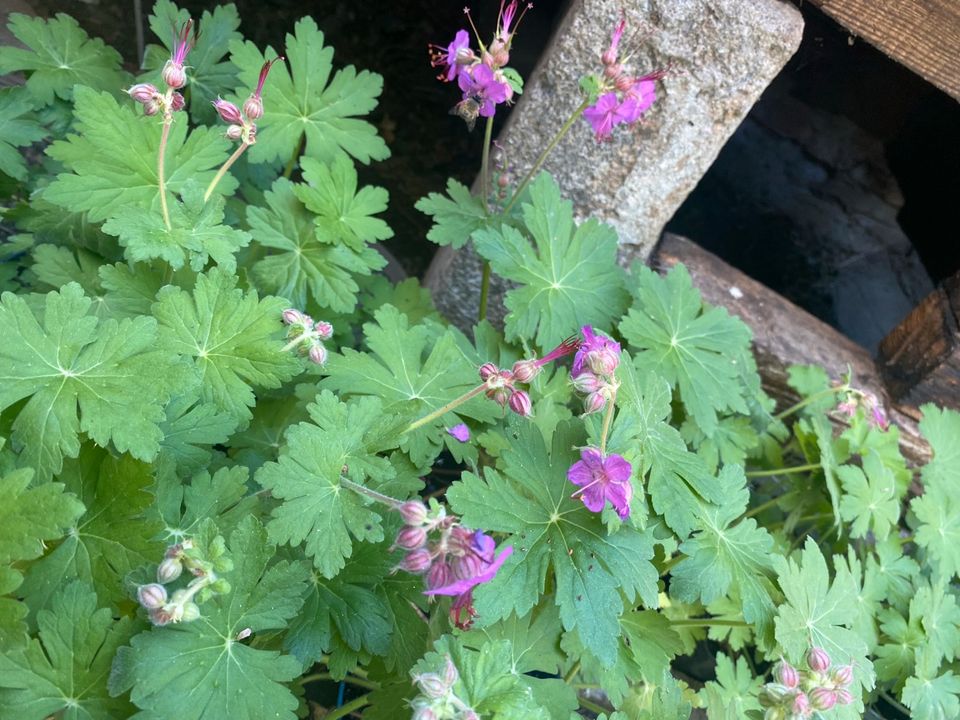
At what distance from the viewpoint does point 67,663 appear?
1123mm

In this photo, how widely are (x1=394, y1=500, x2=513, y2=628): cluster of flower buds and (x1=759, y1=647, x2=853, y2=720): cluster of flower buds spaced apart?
590 mm

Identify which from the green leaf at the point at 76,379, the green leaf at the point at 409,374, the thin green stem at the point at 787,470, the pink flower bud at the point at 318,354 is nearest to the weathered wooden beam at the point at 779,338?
the thin green stem at the point at 787,470

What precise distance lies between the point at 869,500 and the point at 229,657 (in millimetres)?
1602

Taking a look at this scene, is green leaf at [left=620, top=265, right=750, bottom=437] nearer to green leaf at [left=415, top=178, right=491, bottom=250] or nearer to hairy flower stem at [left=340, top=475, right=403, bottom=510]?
green leaf at [left=415, top=178, right=491, bottom=250]

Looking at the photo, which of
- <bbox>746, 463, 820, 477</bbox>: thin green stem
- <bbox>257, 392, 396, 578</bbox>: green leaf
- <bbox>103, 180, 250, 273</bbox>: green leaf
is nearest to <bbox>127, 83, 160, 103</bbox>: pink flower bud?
<bbox>103, 180, 250, 273</bbox>: green leaf

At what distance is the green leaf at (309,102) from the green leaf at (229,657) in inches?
39.4

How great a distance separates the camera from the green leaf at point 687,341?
174 centimetres

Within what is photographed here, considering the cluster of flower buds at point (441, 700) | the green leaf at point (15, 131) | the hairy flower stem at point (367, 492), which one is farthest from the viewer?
the green leaf at point (15, 131)

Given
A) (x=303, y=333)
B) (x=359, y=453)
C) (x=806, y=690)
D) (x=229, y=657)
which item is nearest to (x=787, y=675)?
(x=806, y=690)

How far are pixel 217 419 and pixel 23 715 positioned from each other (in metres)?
0.54

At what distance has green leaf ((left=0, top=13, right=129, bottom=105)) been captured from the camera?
1.68m

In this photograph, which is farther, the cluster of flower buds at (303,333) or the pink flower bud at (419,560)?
the cluster of flower buds at (303,333)

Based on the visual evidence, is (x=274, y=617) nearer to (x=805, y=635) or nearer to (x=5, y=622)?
(x=5, y=622)

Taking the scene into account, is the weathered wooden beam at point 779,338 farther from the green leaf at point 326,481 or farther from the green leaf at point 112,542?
the green leaf at point 112,542
